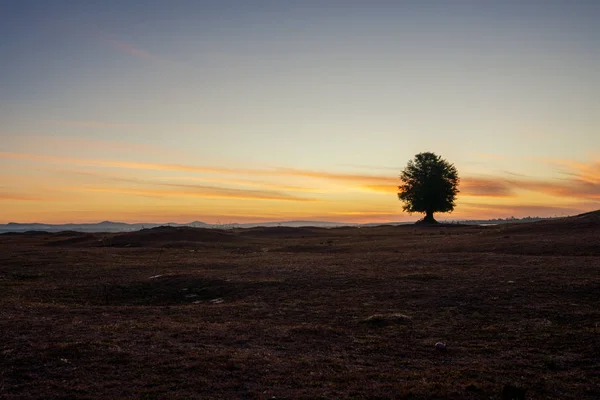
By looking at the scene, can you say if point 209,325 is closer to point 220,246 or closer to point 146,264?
point 146,264

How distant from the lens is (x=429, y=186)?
293ft

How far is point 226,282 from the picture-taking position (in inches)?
832

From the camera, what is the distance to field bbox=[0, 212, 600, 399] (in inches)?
343

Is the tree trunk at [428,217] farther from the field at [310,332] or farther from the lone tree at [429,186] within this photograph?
the field at [310,332]

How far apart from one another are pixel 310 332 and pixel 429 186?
81095 mm

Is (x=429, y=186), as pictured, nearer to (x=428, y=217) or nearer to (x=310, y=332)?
(x=428, y=217)

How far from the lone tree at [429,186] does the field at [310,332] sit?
65.1 meters

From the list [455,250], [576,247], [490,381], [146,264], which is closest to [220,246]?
[146,264]

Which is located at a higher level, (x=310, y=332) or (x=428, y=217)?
(x=428, y=217)

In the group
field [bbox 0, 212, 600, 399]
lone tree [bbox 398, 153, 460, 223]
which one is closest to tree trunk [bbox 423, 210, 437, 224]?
lone tree [bbox 398, 153, 460, 223]

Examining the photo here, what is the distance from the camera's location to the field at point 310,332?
28.6 feet

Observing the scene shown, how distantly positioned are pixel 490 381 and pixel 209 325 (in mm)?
7847

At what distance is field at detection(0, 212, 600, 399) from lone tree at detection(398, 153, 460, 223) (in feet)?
214

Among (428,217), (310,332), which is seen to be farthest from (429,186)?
(310,332)
